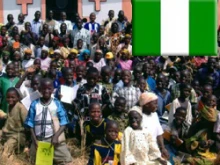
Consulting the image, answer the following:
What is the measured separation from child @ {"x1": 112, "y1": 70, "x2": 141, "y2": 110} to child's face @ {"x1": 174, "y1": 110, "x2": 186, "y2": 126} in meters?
0.58

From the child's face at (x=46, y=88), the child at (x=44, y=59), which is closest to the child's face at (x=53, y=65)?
the child at (x=44, y=59)

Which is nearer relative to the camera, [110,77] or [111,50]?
[110,77]

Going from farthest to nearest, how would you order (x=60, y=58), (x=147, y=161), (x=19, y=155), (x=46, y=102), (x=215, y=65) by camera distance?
1. (x=60, y=58)
2. (x=215, y=65)
3. (x=19, y=155)
4. (x=46, y=102)
5. (x=147, y=161)

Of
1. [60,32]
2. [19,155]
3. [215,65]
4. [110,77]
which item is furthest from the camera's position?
[60,32]

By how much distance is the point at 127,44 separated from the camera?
1095 centimetres

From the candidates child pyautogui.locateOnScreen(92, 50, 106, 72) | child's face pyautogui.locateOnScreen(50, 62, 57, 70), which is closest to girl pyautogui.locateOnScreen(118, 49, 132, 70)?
child pyautogui.locateOnScreen(92, 50, 106, 72)

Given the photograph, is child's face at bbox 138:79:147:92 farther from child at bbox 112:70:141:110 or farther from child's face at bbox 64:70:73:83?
child's face at bbox 64:70:73:83

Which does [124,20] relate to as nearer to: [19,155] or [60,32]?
[60,32]

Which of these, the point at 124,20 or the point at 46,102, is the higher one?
the point at 124,20

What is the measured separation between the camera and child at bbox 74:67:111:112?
7.46 metres

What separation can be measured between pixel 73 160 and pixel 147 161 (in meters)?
1.61

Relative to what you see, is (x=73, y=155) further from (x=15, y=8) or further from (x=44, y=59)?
(x=15, y=8)

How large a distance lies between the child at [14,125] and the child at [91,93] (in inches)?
31.8

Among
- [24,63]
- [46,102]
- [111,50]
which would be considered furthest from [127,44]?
[46,102]
